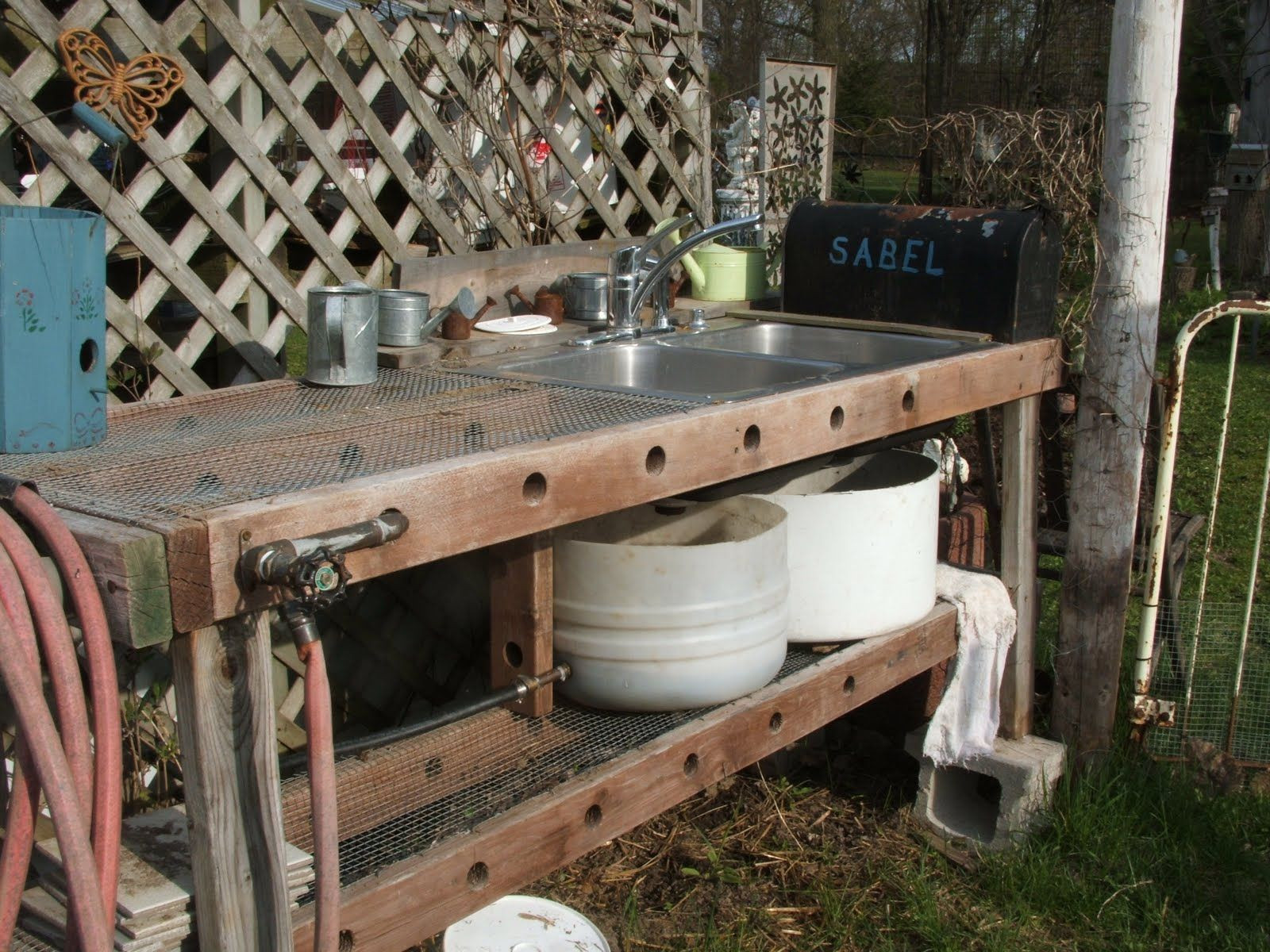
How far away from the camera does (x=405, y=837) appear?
6.27 ft

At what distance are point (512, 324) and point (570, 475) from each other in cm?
119

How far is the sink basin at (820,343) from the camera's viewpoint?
3.01 m

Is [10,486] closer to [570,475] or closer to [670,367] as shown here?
[570,475]

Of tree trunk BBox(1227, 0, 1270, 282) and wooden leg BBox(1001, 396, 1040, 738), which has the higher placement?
tree trunk BBox(1227, 0, 1270, 282)

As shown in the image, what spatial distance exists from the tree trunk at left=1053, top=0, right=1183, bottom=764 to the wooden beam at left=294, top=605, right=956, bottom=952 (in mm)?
620

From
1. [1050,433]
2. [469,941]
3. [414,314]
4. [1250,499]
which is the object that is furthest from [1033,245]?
[1250,499]

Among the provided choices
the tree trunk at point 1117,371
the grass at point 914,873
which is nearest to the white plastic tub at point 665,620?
the grass at point 914,873

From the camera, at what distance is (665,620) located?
7.27ft

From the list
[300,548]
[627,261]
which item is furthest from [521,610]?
[627,261]

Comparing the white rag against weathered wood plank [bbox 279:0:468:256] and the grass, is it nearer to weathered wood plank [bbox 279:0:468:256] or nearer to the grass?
the grass

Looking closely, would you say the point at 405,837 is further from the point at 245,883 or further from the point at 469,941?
the point at 469,941

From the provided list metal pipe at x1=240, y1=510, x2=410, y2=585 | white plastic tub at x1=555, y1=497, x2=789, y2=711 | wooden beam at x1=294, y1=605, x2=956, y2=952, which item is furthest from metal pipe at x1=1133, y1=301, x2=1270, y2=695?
metal pipe at x1=240, y1=510, x2=410, y2=585

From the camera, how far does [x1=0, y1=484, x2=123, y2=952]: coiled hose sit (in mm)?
1259

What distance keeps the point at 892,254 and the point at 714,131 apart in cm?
297
